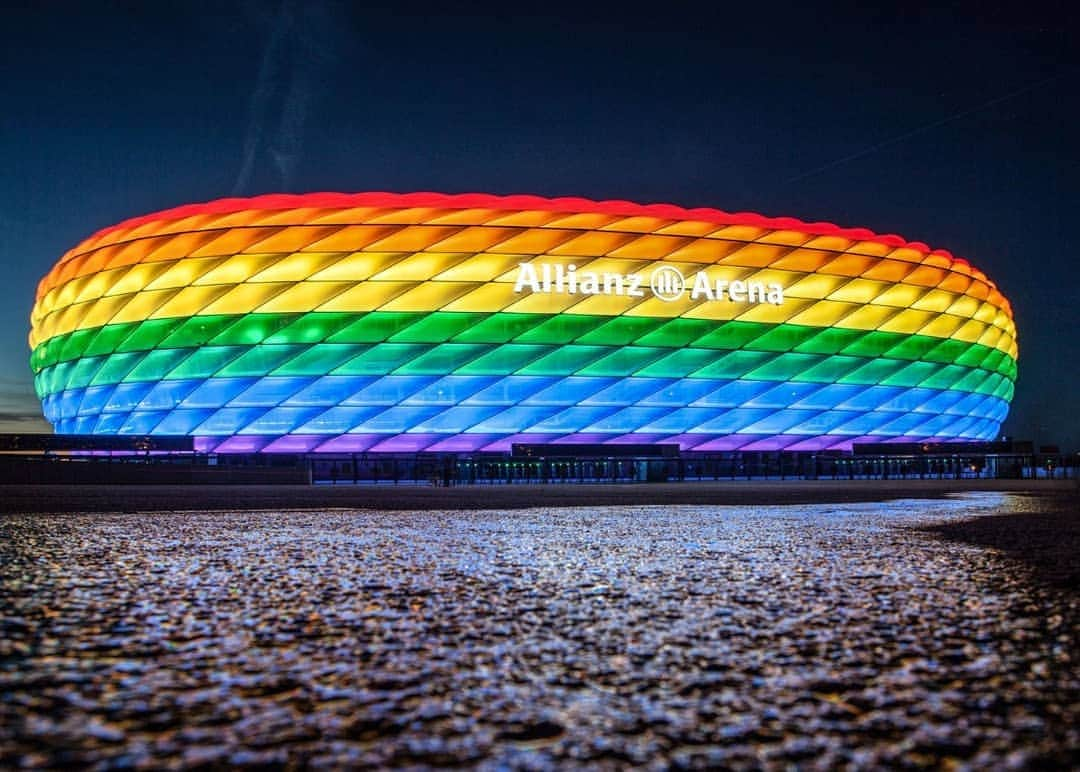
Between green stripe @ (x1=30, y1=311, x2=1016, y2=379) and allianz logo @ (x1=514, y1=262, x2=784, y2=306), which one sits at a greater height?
allianz logo @ (x1=514, y1=262, x2=784, y2=306)

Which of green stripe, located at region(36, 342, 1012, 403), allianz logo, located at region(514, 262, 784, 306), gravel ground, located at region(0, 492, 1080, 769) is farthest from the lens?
allianz logo, located at region(514, 262, 784, 306)

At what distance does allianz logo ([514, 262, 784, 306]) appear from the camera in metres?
29.3

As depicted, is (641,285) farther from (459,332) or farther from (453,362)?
(453,362)

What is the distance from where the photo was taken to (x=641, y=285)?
3034cm

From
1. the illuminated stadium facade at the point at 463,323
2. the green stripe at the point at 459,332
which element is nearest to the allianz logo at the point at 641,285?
the illuminated stadium facade at the point at 463,323

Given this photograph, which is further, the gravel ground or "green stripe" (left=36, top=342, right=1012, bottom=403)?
"green stripe" (left=36, top=342, right=1012, bottom=403)

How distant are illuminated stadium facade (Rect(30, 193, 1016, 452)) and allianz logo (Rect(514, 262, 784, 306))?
0.06m

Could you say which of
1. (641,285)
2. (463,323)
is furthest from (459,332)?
(641,285)

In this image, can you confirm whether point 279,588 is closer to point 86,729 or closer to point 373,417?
point 86,729

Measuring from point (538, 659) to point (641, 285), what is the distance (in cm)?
2877

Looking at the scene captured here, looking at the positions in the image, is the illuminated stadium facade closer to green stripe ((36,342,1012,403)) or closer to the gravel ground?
green stripe ((36,342,1012,403))

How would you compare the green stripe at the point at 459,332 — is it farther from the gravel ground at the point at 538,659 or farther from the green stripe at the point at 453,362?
the gravel ground at the point at 538,659

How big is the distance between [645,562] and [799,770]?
2.97 meters

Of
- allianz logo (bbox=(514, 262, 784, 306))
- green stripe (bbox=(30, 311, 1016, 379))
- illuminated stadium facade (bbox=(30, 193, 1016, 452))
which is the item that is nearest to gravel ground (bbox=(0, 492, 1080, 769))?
green stripe (bbox=(30, 311, 1016, 379))
